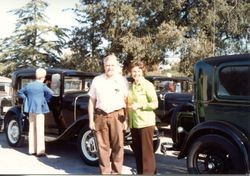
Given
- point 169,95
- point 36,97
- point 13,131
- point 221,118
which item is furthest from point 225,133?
point 169,95

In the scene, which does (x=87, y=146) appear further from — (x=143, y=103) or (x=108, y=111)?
(x=143, y=103)

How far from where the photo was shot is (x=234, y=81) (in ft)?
17.5

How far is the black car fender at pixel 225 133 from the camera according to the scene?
16.0ft

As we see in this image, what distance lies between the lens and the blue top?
7.45 metres

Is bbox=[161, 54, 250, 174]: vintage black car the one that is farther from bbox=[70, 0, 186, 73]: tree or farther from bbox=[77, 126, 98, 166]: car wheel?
bbox=[70, 0, 186, 73]: tree

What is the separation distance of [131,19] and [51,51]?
10.7 m

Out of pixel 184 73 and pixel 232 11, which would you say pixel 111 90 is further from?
pixel 232 11

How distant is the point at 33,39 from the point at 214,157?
4838 mm

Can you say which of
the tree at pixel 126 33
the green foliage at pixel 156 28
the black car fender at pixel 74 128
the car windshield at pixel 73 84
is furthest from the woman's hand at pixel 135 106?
the tree at pixel 126 33

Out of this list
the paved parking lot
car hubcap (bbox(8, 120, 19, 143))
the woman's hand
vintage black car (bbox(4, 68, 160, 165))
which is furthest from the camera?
car hubcap (bbox(8, 120, 19, 143))

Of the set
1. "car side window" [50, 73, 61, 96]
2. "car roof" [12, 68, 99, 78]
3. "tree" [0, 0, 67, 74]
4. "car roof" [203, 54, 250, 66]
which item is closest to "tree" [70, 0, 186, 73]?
"tree" [0, 0, 67, 74]

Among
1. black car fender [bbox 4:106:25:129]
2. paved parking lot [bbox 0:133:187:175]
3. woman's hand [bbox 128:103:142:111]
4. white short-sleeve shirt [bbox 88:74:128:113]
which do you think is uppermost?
white short-sleeve shirt [bbox 88:74:128:113]

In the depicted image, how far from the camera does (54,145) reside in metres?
8.84

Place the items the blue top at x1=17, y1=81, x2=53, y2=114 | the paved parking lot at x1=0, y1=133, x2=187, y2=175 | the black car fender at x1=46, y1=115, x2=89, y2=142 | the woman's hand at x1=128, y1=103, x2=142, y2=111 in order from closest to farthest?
the woman's hand at x1=128, y1=103, x2=142, y2=111
the paved parking lot at x1=0, y1=133, x2=187, y2=175
the black car fender at x1=46, y1=115, x2=89, y2=142
the blue top at x1=17, y1=81, x2=53, y2=114
